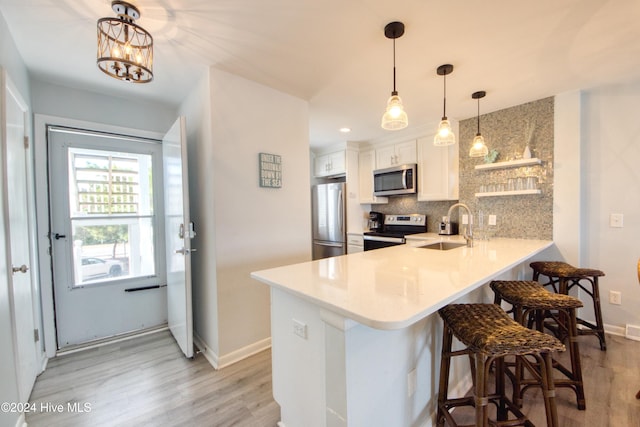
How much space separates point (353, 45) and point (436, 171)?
218 centimetres

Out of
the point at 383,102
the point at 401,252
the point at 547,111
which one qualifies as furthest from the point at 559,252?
the point at 383,102

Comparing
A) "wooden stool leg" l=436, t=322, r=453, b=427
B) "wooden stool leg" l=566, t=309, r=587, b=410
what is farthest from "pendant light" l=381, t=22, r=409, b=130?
"wooden stool leg" l=566, t=309, r=587, b=410

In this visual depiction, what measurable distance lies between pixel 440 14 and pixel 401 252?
155 centimetres

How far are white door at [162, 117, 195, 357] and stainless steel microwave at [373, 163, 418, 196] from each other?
2.76m

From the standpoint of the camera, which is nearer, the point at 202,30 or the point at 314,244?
the point at 202,30

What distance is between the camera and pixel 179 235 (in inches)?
85.7

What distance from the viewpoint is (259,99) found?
2307mm

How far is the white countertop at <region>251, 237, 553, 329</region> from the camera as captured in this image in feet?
3.01

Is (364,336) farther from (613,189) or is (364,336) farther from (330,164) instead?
(330,164)

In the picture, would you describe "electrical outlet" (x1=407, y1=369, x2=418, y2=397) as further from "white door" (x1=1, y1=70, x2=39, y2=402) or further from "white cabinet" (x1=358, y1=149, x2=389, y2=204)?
"white cabinet" (x1=358, y1=149, x2=389, y2=204)

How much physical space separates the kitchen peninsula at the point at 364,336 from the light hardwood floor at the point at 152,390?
0.39 m

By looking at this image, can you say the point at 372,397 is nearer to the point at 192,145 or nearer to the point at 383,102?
the point at 192,145

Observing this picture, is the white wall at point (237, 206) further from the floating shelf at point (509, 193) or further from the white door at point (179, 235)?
the floating shelf at point (509, 193)

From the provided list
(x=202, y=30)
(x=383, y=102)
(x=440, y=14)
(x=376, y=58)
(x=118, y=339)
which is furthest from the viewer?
(x=383, y=102)
